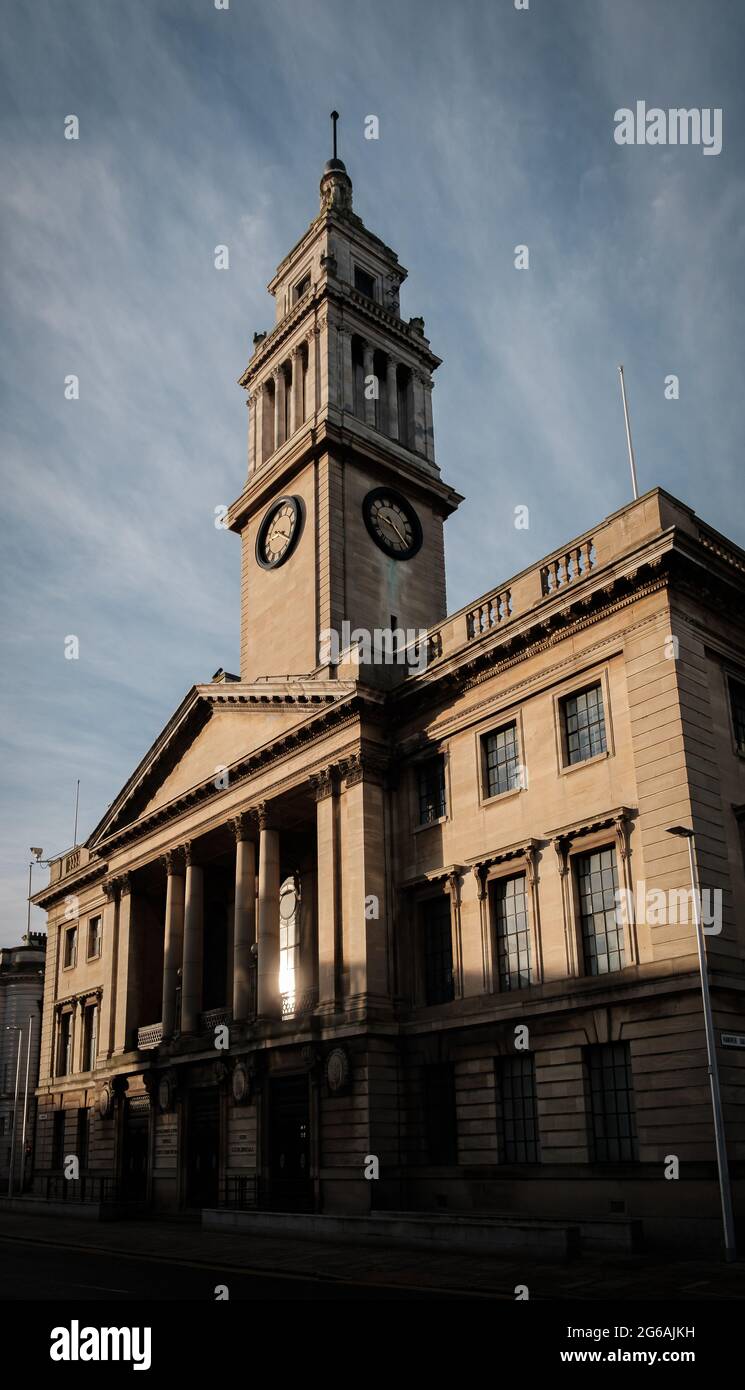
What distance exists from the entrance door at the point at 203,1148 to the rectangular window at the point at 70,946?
17.4 metres

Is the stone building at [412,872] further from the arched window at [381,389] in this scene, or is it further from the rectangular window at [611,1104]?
the arched window at [381,389]

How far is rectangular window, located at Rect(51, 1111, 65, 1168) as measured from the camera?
51.6 m

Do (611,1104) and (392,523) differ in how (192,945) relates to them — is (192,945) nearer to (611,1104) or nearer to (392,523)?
(392,523)

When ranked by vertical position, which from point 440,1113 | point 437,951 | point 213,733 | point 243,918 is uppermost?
point 213,733

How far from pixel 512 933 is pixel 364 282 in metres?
36.6

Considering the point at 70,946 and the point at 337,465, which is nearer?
the point at 337,465

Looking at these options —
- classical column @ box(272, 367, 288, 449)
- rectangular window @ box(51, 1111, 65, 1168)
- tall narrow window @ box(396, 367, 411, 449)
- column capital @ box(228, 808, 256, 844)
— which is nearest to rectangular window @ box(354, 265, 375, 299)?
tall narrow window @ box(396, 367, 411, 449)

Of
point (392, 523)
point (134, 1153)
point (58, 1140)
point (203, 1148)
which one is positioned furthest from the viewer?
point (58, 1140)

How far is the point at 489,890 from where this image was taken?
103 feet

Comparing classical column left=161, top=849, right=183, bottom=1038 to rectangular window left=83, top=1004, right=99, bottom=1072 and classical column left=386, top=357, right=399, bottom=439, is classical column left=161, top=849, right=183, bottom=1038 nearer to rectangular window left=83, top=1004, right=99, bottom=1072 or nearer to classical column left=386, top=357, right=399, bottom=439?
rectangular window left=83, top=1004, right=99, bottom=1072

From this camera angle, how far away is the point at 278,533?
4997cm

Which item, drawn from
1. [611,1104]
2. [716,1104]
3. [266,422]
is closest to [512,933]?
[611,1104]

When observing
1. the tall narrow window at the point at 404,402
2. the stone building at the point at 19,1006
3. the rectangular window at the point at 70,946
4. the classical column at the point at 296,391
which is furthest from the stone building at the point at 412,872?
the stone building at the point at 19,1006
